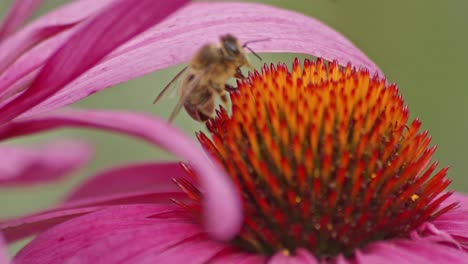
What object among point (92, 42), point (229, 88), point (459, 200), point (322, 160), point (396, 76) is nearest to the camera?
point (92, 42)

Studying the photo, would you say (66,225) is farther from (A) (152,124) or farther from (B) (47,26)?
(A) (152,124)

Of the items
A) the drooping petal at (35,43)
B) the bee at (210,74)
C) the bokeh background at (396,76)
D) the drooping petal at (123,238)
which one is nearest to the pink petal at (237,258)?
the drooping petal at (123,238)

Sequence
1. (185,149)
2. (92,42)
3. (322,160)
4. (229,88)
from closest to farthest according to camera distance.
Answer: (185,149)
(92,42)
(322,160)
(229,88)

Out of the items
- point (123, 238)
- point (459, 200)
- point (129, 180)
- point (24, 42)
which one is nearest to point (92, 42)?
point (24, 42)

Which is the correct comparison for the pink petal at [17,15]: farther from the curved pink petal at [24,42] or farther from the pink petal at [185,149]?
the pink petal at [185,149]

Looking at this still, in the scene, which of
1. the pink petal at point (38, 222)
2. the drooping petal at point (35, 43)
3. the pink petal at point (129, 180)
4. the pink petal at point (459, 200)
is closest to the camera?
the drooping petal at point (35, 43)

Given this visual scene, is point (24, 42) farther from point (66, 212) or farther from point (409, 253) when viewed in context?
point (409, 253)

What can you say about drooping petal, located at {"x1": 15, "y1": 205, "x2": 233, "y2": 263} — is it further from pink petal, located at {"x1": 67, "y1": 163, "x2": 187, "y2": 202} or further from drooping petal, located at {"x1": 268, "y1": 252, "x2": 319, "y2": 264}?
pink petal, located at {"x1": 67, "y1": 163, "x2": 187, "y2": 202}
